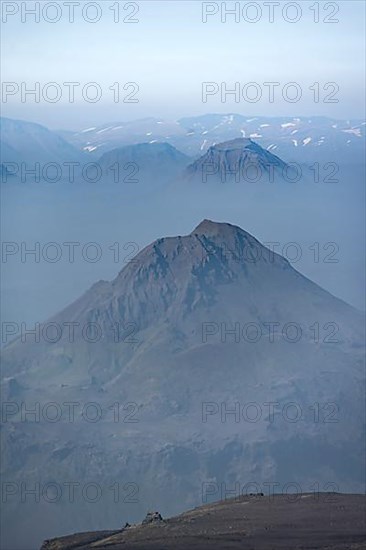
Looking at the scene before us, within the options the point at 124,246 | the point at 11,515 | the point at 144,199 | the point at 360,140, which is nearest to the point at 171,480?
the point at 11,515

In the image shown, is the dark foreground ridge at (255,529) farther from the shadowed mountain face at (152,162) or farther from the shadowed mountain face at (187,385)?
the shadowed mountain face at (152,162)

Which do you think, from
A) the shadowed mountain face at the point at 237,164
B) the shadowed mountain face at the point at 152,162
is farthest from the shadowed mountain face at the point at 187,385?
the shadowed mountain face at the point at 152,162

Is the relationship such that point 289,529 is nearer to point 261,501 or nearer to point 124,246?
point 261,501

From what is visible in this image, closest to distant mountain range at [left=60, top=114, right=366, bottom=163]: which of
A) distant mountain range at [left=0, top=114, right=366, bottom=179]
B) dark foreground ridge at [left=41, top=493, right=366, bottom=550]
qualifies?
Result: distant mountain range at [left=0, top=114, right=366, bottom=179]

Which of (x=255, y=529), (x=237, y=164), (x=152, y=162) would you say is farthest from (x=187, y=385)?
(x=152, y=162)

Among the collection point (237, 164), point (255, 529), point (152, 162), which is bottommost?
point (255, 529)

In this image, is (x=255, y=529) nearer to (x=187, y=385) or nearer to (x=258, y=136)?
(x=187, y=385)
